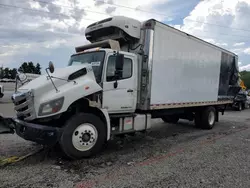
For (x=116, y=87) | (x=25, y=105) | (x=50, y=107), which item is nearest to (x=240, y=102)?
(x=116, y=87)

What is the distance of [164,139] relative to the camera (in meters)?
7.70

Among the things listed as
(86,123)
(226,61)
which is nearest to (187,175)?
(86,123)

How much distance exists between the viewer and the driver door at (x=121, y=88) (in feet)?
19.1

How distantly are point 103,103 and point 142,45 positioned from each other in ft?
6.76

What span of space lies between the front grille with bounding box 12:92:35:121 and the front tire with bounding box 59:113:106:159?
774mm

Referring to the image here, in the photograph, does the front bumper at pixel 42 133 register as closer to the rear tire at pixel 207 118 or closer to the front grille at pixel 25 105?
the front grille at pixel 25 105

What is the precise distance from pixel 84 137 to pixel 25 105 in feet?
4.65

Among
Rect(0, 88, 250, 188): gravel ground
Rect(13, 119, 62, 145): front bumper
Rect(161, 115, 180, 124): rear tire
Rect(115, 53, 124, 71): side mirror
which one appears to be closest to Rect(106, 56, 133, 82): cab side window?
Rect(115, 53, 124, 71): side mirror

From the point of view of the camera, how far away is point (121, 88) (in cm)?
617

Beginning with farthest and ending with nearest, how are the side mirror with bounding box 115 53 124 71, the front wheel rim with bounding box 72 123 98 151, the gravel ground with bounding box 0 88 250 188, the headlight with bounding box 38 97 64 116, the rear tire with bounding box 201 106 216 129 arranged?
the rear tire with bounding box 201 106 216 129 → the side mirror with bounding box 115 53 124 71 → the front wheel rim with bounding box 72 123 98 151 → the headlight with bounding box 38 97 64 116 → the gravel ground with bounding box 0 88 250 188

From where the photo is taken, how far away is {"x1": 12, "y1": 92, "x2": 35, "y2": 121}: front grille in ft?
15.9

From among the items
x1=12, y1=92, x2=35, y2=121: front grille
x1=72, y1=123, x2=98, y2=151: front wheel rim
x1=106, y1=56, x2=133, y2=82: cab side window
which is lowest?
x1=72, y1=123, x2=98, y2=151: front wheel rim

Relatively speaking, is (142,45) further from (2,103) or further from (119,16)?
(2,103)

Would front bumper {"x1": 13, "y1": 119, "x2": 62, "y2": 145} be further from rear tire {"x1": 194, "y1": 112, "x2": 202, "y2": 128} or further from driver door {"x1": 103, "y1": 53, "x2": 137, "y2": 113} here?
rear tire {"x1": 194, "y1": 112, "x2": 202, "y2": 128}
